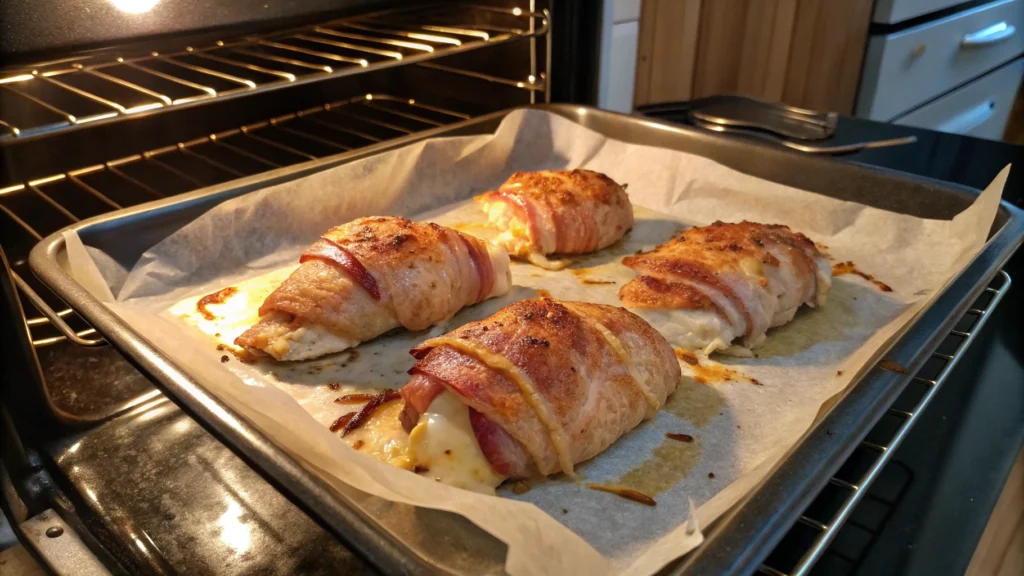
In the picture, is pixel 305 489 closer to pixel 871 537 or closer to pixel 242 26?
pixel 871 537

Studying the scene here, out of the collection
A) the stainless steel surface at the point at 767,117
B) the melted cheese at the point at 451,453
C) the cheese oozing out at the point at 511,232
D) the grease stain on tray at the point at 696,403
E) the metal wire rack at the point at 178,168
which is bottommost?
the grease stain on tray at the point at 696,403

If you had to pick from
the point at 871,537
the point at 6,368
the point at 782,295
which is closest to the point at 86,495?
the point at 6,368

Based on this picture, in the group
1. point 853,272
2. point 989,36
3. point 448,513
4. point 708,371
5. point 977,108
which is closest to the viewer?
point 448,513

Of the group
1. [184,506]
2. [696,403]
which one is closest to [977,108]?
[696,403]

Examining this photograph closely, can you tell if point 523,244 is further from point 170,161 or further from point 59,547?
point 59,547

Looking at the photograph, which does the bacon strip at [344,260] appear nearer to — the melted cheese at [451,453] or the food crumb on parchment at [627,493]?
the melted cheese at [451,453]

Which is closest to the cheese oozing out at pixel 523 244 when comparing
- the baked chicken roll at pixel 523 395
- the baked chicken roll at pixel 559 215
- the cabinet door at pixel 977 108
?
the baked chicken roll at pixel 559 215
